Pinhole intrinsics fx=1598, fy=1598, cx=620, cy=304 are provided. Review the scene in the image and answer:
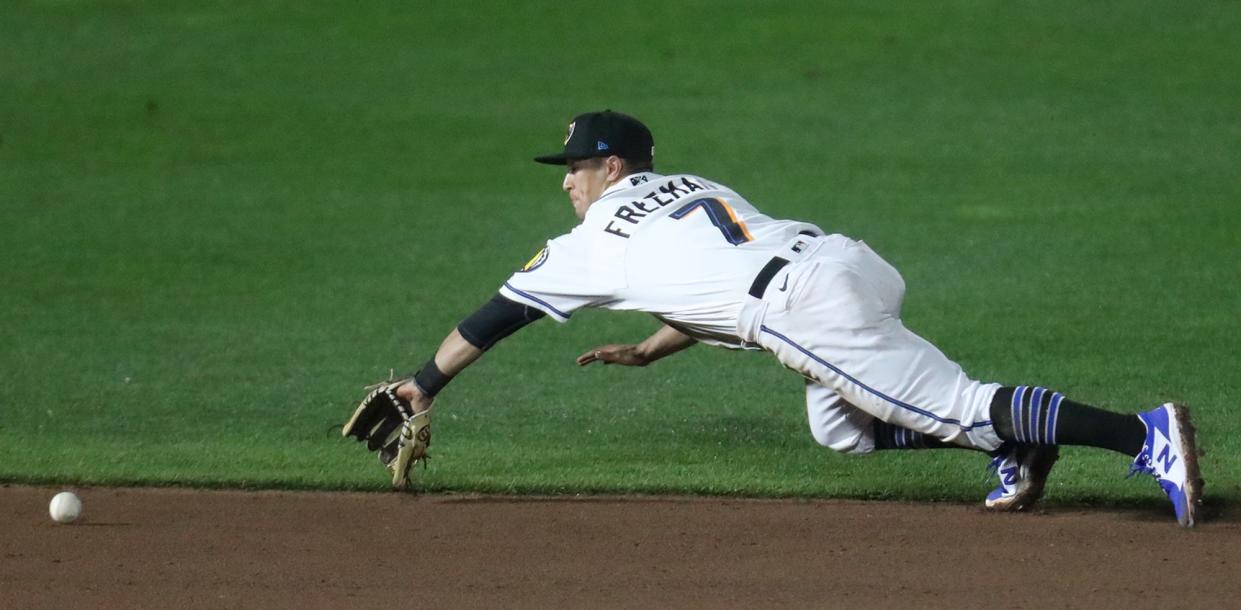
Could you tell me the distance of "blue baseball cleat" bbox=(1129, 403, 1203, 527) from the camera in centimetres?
526

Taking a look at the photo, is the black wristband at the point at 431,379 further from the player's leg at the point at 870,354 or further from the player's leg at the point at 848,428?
the player's leg at the point at 848,428

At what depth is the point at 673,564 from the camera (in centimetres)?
518

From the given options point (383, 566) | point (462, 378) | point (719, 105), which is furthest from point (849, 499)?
point (719, 105)

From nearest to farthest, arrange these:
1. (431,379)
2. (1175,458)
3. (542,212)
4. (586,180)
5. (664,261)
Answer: (1175,458) < (664,261) < (431,379) < (586,180) < (542,212)

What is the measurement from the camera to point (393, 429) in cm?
618

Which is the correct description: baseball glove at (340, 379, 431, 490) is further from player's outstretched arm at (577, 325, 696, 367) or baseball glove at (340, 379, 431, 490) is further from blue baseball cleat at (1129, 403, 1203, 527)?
blue baseball cleat at (1129, 403, 1203, 527)

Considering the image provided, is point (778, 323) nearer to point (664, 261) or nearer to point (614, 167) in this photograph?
point (664, 261)

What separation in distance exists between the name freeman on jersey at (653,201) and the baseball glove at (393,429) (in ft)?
3.41

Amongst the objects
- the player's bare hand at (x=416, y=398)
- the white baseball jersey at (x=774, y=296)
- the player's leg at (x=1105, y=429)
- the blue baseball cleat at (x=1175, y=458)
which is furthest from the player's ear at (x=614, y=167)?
the blue baseball cleat at (x=1175, y=458)

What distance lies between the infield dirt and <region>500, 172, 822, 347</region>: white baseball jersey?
76 cm

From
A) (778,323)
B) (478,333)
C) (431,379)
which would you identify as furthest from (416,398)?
(778,323)

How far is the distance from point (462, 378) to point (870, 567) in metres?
3.85

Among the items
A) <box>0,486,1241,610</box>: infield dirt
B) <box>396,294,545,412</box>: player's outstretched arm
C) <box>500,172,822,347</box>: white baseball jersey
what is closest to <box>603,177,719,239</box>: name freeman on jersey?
<box>500,172,822,347</box>: white baseball jersey

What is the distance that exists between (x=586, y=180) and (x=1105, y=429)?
2103mm
